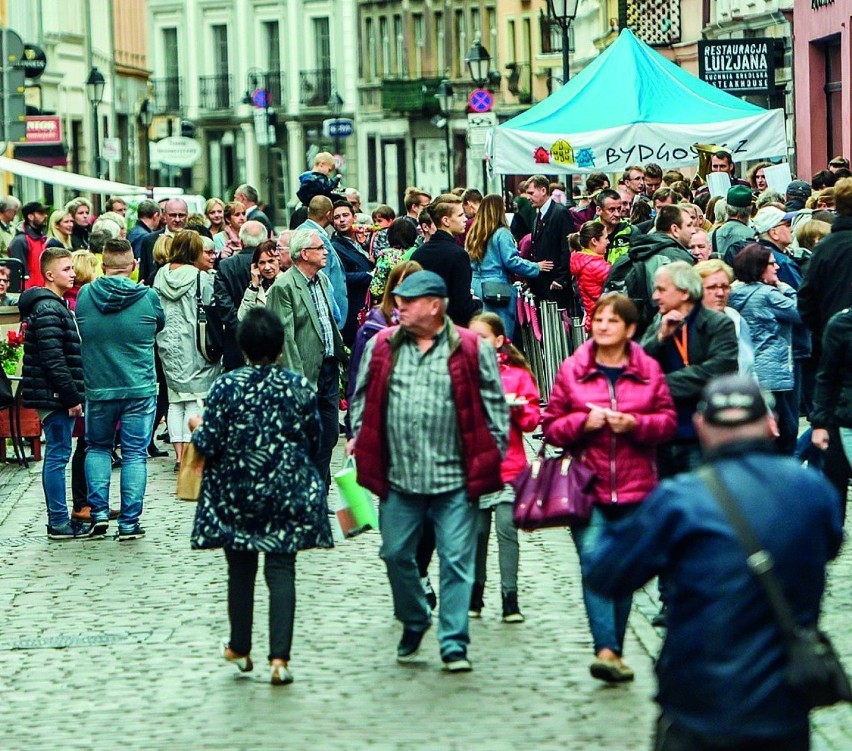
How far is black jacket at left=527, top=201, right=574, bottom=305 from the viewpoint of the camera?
19.5 m

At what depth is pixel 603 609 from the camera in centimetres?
892

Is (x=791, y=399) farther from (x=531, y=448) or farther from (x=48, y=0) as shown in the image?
(x=48, y=0)

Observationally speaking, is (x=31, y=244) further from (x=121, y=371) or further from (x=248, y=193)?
(x=121, y=371)

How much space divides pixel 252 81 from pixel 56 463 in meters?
71.0

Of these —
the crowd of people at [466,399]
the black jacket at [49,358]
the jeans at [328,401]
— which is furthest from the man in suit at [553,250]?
the black jacket at [49,358]

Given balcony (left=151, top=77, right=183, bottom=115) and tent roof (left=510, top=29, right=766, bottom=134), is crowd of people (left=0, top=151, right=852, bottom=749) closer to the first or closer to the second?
tent roof (left=510, top=29, right=766, bottom=134)

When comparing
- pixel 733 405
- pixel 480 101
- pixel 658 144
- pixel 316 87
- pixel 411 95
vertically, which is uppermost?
pixel 316 87

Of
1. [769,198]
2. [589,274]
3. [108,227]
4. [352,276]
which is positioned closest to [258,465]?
[352,276]

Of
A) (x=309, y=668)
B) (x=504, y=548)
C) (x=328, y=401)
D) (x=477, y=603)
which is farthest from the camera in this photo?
(x=328, y=401)

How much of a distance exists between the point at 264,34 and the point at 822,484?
266 ft

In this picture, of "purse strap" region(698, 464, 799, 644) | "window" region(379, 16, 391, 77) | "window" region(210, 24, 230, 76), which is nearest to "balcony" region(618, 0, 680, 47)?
"purse strap" region(698, 464, 799, 644)

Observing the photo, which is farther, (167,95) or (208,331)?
(167,95)

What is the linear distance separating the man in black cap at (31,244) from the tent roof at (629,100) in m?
5.19

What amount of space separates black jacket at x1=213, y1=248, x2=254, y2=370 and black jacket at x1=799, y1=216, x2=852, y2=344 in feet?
14.6
